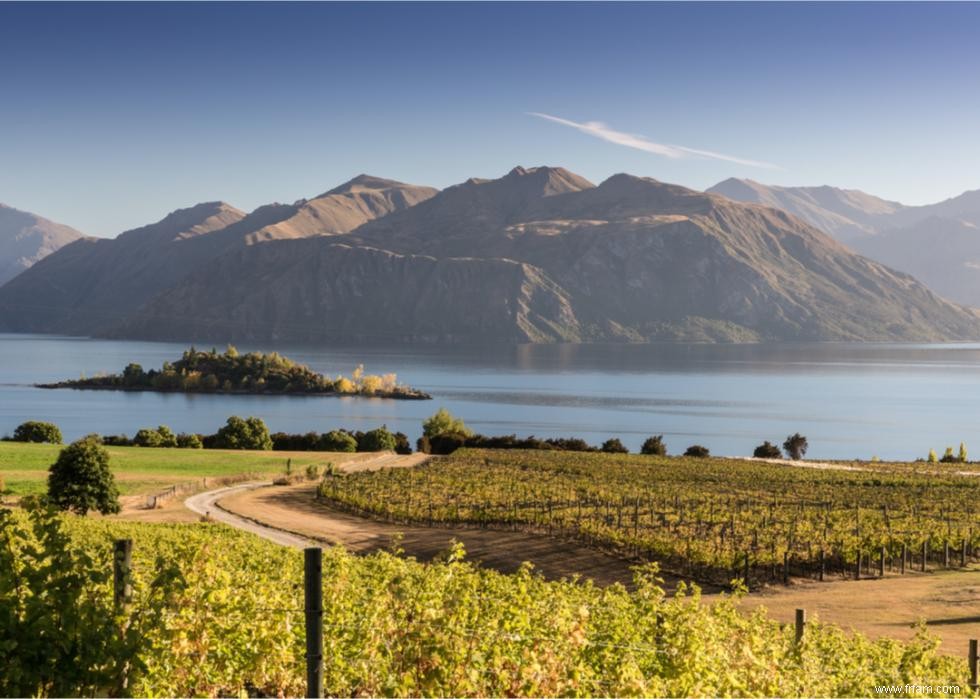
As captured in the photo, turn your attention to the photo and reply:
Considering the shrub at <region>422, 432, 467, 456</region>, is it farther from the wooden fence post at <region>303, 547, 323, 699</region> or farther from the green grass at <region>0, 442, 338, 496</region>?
the wooden fence post at <region>303, 547, 323, 699</region>

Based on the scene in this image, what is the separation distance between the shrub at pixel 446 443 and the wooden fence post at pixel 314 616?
83890 millimetres

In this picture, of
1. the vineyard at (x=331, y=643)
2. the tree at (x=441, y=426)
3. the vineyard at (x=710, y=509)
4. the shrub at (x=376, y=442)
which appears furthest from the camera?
the tree at (x=441, y=426)

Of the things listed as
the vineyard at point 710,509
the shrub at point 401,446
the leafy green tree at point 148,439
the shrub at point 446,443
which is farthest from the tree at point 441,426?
the leafy green tree at point 148,439

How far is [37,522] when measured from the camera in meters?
8.41

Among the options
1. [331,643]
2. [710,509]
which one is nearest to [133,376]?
[710,509]

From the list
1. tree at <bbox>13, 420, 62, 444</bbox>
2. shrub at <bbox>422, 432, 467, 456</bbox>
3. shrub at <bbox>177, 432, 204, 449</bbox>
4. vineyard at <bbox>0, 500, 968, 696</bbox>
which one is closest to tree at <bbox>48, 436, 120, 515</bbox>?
vineyard at <bbox>0, 500, 968, 696</bbox>

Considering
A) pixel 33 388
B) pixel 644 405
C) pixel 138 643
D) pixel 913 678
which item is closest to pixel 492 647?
pixel 138 643

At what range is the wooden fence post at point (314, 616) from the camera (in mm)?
7914

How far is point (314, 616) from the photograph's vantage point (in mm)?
7934

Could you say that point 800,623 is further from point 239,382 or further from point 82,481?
point 239,382

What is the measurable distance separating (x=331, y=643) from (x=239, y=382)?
7491 inches

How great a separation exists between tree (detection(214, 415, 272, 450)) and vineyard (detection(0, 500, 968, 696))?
77.9 meters

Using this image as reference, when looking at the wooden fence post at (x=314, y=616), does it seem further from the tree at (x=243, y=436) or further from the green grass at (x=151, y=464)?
the tree at (x=243, y=436)

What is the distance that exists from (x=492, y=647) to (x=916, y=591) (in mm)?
28580
